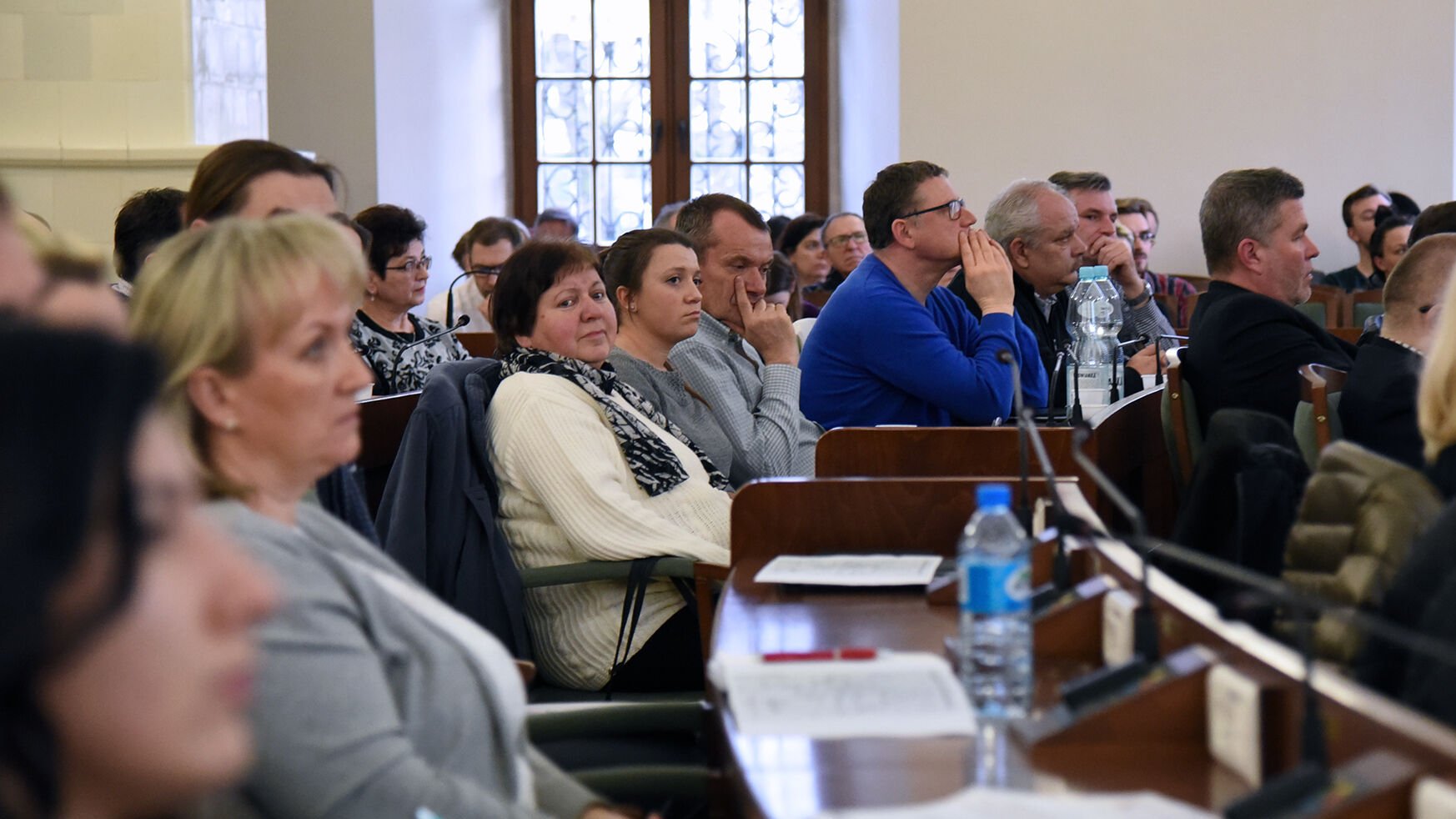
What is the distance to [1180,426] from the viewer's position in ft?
11.4

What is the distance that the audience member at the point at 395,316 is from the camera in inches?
179

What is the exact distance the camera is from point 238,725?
0.81 m

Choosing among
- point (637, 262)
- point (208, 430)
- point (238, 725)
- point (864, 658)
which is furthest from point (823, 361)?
point (238, 725)

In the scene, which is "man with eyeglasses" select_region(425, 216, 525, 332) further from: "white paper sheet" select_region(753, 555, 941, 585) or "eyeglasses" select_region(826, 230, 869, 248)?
"white paper sheet" select_region(753, 555, 941, 585)

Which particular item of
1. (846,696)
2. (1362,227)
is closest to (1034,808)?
(846,696)

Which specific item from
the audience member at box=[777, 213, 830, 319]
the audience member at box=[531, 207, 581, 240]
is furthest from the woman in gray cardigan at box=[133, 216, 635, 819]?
the audience member at box=[531, 207, 581, 240]

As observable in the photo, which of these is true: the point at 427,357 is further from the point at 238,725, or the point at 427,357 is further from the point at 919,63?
the point at 238,725

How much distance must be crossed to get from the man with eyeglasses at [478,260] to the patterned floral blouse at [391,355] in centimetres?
185

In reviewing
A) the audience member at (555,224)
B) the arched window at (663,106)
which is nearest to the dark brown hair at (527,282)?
the audience member at (555,224)

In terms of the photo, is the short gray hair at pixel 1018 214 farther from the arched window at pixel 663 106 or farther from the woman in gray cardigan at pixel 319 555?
the arched window at pixel 663 106

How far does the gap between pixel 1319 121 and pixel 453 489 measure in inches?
232

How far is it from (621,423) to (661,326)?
1.70ft

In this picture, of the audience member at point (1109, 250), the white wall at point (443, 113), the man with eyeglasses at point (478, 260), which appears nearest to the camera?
the audience member at point (1109, 250)

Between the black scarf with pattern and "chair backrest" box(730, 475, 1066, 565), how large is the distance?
1.46ft
